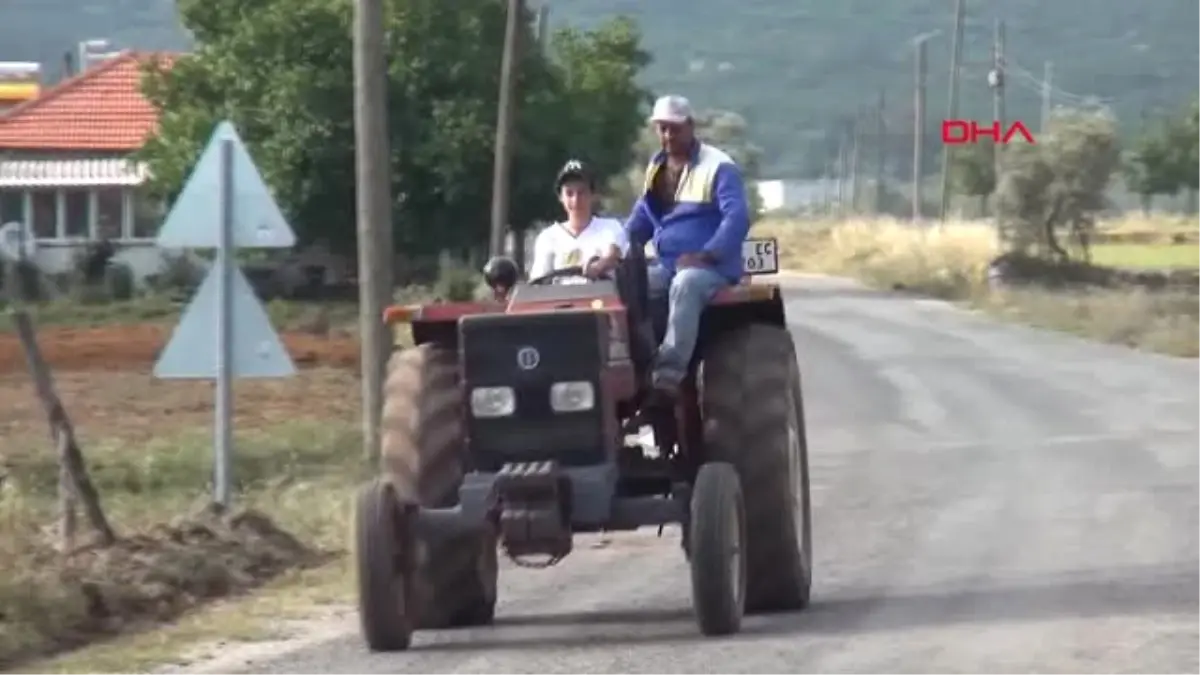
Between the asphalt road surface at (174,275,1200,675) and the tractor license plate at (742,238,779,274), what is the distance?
5.64ft

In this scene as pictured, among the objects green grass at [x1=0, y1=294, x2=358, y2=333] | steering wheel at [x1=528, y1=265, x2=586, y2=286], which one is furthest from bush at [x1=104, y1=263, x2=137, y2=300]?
steering wheel at [x1=528, y1=265, x2=586, y2=286]

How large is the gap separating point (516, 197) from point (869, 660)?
4318 cm

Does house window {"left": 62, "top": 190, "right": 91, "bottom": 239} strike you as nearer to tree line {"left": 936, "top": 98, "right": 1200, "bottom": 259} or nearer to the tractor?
tree line {"left": 936, "top": 98, "right": 1200, "bottom": 259}

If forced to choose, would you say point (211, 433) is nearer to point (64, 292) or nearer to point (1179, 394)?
point (1179, 394)

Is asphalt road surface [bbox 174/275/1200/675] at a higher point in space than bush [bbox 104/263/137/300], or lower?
higher

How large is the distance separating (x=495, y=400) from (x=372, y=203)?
695cm

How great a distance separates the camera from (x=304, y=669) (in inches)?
491

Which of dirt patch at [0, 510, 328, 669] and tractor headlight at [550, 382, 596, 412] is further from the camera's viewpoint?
dirt patch at [0, 510, 328, 669]

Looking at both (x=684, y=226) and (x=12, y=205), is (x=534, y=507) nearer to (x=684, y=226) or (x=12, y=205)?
(x=684, y=226)

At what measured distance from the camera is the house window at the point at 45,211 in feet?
222

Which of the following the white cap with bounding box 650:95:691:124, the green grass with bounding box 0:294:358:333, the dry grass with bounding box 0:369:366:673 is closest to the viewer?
the white cap with bounding box 650:95:691:124

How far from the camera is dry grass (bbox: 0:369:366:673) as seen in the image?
14.2 m

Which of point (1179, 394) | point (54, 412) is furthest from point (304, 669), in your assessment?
point (1179, 394)

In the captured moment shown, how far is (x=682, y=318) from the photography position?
13.1 meters
